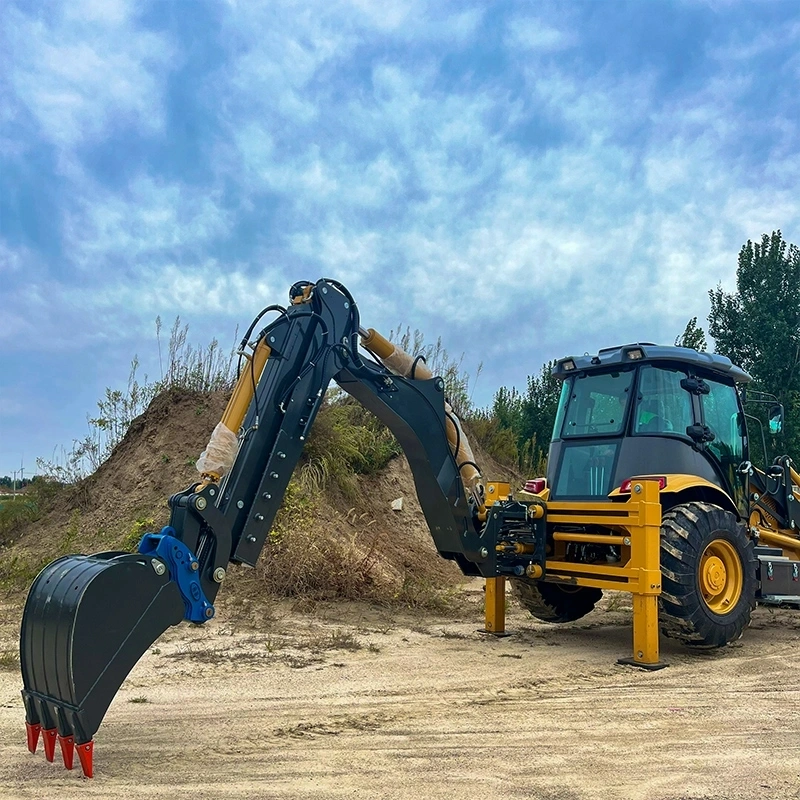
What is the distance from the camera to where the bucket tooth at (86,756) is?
4.02 m

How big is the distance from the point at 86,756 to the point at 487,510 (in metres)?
4.13

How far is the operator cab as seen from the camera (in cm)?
776

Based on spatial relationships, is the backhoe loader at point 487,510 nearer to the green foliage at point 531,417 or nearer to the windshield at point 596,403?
the windshield at point 596,403

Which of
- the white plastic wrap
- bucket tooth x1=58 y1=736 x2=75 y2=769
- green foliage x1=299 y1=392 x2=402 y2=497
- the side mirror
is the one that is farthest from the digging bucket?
green foliage x1=299 y1=392 x2=402 y2=497

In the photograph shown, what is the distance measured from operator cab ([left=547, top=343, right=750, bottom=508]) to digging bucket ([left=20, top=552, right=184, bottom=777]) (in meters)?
4.77

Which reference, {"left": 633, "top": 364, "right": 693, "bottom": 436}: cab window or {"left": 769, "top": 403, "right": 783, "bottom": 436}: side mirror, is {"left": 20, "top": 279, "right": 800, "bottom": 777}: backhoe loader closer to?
{"left": 633, "top": 364, "right": 693, "bottom": 436}: cab window

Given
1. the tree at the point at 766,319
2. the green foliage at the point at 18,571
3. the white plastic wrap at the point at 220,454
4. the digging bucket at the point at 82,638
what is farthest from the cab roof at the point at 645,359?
the tree at the point at 766,319

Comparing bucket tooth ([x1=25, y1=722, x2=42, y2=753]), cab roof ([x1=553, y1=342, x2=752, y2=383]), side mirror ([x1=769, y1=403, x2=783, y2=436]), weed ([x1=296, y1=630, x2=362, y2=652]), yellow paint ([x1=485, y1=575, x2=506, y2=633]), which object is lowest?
bucket tooth ([x1=25, y1=722, x2=42, y2=753])

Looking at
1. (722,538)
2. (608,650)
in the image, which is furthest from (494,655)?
(722,538)

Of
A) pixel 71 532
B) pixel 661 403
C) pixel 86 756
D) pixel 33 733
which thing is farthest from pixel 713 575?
pixel 71 532

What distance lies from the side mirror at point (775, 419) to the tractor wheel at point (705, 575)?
1185mm

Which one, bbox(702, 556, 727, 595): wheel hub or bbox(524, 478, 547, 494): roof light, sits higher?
bbox(524, 478, 547, 494): roof light

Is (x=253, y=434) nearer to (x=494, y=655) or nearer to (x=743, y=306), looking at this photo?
(x=494, y=655)

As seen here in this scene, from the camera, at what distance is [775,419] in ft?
27.7
